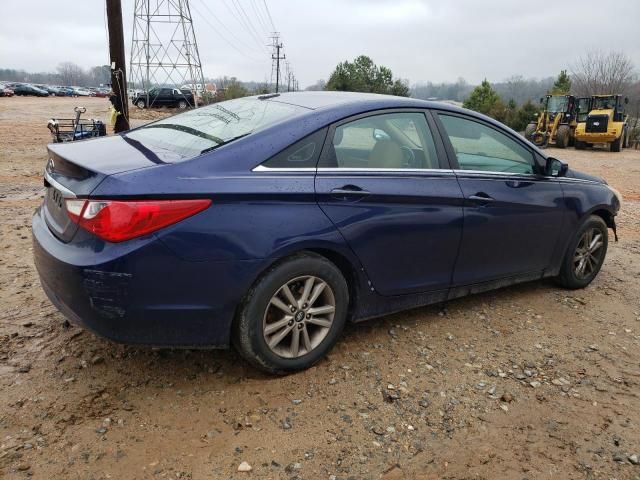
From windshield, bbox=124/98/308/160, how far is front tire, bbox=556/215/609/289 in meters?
2.70

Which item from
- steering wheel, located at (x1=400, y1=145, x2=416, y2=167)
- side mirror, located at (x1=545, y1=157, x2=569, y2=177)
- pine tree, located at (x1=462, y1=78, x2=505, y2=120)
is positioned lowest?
side mirror, located at (x1=545, y1=157, x2=569, y2=177)

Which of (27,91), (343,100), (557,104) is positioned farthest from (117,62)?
(27,91)

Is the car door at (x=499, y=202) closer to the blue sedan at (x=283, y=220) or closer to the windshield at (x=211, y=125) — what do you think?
the blue sedan at (x=283, y=220)

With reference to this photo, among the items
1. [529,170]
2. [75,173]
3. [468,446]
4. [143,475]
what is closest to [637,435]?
[468,446]

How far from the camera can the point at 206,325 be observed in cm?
267

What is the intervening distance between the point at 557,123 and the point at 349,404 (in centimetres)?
2398

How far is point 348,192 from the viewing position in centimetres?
301

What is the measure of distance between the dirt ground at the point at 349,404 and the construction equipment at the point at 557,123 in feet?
69.7

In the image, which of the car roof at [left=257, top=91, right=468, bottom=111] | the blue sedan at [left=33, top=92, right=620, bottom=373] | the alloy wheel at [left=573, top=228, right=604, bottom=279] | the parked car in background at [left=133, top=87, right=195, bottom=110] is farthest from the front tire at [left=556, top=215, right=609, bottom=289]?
the parked car in background at [left=133, top=87, right=195, bottom=110]

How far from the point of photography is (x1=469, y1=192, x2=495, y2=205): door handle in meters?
3.60

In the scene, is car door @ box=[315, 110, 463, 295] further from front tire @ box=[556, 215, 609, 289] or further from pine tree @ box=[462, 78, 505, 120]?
pine tree @ box=[462, 78, 505, 120]

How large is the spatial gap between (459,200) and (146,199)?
6.62ft

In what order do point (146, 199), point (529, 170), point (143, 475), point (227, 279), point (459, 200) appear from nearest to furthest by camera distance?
1. point (143, 475)
2. point (146, 199)
3. point (227, 279)
4. point (459, 200)
5. point (529, 170)

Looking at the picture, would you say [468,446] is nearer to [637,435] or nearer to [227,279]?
[637,435]
